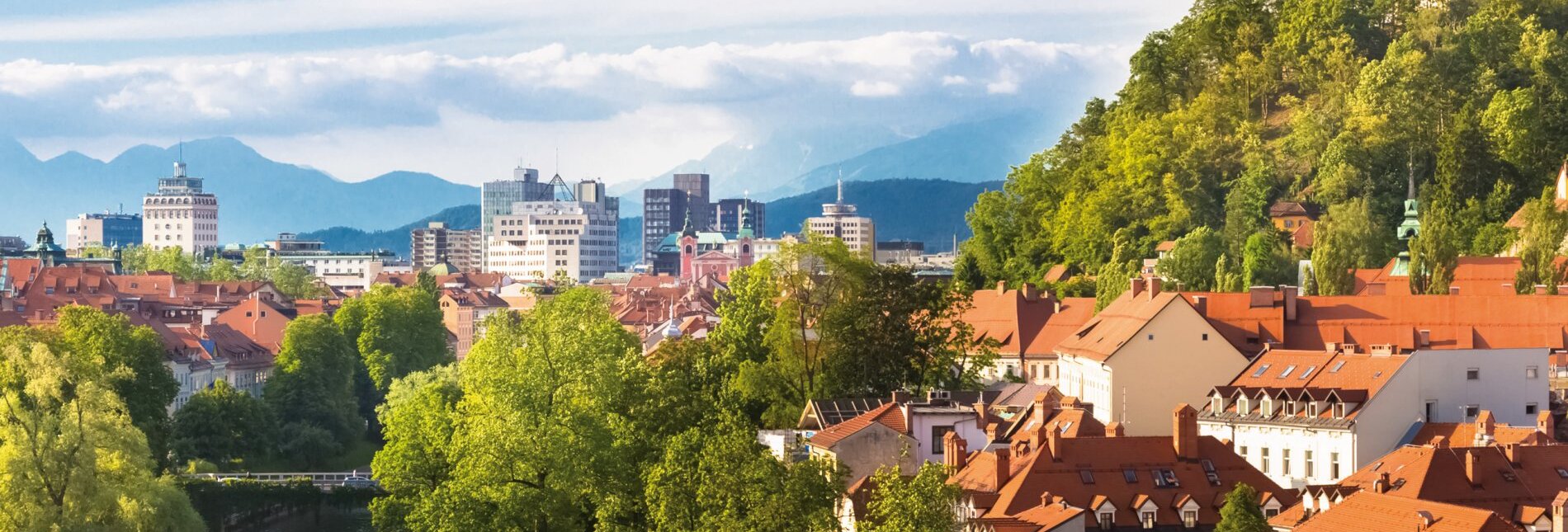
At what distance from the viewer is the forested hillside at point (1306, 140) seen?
115m

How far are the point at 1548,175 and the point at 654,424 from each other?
5922 centimetres

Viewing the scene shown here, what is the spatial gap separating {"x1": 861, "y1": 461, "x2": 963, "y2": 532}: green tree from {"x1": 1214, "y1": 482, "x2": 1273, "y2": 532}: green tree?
222 inches

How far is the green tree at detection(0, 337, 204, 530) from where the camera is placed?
71.1 metres

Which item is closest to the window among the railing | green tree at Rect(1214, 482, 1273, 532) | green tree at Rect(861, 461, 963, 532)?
green tree at Rect(1214, 482, 1273, 532)

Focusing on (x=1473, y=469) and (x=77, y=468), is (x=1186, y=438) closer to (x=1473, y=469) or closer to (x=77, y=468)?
(x=1473, y=469)

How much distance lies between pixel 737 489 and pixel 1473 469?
52.2 feet

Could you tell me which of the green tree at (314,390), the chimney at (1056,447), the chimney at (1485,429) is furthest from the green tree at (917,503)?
the green tree at (314,390)

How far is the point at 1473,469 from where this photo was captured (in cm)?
5628

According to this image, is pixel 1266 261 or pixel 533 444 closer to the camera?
pixel 533 444

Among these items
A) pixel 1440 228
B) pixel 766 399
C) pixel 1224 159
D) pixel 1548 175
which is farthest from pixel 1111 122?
pixel 766 399

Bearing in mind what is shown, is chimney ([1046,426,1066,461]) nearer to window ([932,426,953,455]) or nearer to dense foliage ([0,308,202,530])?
window ([932,426,953,455])

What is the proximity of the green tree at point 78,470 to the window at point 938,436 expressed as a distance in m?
22.6

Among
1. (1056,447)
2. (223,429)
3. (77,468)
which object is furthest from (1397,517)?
(223,429)

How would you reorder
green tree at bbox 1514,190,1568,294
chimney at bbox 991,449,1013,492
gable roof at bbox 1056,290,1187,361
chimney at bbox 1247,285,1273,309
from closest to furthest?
1. chimney at bbox 991,449,1013,492
2. gable roof at bbox 1056,290,1187,361
3. chimney at bbox 1247,285,1273,309
4. green tree at bbox 1514,190,1568,294
